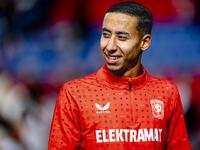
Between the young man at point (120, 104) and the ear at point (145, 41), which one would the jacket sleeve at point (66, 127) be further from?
the ear at point (145, 41)

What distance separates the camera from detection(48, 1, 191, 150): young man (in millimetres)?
2152

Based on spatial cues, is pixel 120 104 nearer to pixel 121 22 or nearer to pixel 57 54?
pixel 121 22

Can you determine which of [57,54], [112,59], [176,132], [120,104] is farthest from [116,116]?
[57,54]

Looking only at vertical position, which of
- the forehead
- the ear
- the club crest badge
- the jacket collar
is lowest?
the club crest badge

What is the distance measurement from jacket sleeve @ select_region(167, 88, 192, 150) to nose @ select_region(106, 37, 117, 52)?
62 centimetres

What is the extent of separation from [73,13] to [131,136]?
1904mm

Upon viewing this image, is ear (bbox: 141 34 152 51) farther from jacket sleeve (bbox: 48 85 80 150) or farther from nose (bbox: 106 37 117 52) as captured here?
jacket sleeve (bbox: 48 85 80 150)

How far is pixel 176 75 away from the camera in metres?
3.65

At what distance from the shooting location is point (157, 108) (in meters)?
2.29

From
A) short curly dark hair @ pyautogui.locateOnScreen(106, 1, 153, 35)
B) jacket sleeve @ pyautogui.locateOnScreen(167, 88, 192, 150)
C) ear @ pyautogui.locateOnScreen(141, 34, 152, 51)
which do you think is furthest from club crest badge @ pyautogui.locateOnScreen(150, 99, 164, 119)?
short curly dark hair @ pyautogui.locateOnScreen(106, 1, 153, 35)

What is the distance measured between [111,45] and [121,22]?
17 cm

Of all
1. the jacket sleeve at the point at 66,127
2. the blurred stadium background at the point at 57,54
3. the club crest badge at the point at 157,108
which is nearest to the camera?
the jacket sleeve at the point at 66,127

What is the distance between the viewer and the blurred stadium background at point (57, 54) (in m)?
3.58

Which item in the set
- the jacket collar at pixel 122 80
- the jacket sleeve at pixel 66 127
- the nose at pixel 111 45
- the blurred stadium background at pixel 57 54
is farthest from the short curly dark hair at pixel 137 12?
the blurred stadium background at pixel 57 54
